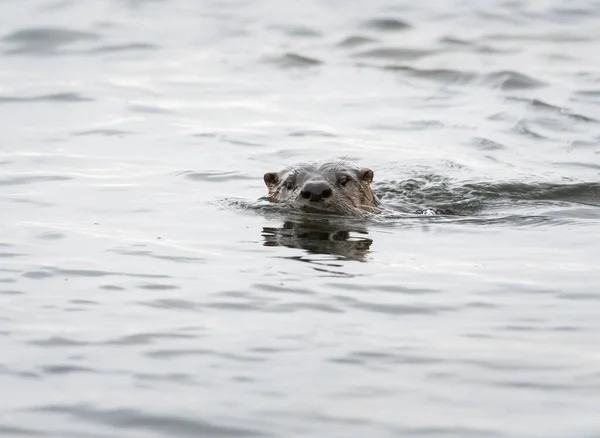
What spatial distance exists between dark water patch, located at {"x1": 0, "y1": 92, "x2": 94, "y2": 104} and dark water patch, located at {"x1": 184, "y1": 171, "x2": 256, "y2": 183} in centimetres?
398

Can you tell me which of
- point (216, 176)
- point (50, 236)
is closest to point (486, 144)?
point (216, 176)

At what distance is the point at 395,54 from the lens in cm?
1784

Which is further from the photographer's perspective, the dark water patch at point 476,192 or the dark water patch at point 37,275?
the dark water patch at point 476,192

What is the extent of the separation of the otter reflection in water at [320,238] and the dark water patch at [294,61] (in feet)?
28.3

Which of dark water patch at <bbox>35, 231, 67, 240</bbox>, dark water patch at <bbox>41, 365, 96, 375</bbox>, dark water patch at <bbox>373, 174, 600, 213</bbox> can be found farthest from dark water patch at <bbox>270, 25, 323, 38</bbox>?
dark water patch at <bbox>41, 365, 96, 375</bbox>

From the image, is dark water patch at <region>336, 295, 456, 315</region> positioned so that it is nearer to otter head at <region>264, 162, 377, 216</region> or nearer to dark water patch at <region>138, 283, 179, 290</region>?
dark water patch at <region>138, 283, 179, 290</region>

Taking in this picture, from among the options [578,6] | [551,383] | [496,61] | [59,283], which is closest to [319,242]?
[59,283]

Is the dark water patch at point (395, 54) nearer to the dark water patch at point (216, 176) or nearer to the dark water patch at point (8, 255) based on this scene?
the dark water patch at point (216, 176)

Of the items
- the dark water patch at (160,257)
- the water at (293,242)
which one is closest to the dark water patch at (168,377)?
the water at (293,242)

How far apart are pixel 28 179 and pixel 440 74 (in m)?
7.63

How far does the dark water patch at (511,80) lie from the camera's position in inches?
615

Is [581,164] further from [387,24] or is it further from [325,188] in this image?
[387,24]

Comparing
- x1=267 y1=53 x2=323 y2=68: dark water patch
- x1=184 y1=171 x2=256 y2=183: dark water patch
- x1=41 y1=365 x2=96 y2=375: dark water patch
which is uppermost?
x1=267 y1=53 x2=323 y2=68: dark water patch

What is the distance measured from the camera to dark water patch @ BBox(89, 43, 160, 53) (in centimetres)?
1808
